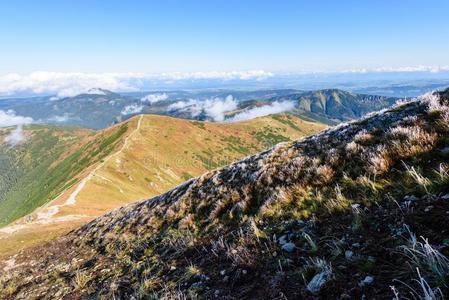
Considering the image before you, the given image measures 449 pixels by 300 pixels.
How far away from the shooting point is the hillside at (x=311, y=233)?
5391 millimetres

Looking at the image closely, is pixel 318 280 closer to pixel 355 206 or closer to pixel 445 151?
pixel 355 206

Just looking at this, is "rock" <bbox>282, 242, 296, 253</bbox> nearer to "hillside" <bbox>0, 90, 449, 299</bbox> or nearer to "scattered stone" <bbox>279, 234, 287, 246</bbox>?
"hillside" <bbox>0, 90, 449, 299</bbox>

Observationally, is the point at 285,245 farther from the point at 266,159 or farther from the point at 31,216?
the point at 31,216

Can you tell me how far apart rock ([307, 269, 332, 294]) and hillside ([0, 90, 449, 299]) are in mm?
19

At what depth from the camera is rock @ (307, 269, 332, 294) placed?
5555mm

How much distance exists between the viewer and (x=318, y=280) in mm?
5664

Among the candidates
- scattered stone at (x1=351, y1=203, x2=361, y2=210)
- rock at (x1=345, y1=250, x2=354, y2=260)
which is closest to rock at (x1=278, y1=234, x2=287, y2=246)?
scattered stone at (x1=351, y1=203, x2=361, y2=210)

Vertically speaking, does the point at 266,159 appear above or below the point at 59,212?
above

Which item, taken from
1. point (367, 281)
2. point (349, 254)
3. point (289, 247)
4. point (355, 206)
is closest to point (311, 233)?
point (289, 247)

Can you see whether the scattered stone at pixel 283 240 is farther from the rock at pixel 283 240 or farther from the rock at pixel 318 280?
the rock at pixel 318 280

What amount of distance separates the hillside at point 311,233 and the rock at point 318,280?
2 cm

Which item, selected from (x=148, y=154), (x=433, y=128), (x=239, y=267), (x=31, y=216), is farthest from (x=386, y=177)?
(x=148, y=154)

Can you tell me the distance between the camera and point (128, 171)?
455ft

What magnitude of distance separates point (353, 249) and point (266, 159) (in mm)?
11217
